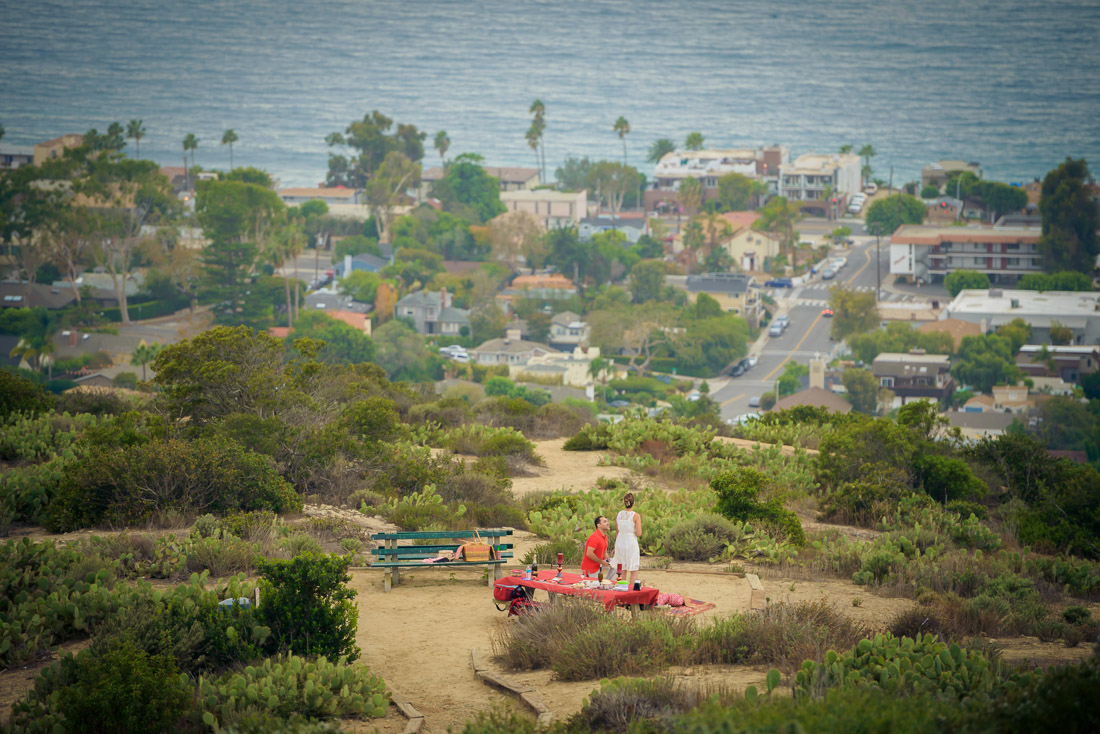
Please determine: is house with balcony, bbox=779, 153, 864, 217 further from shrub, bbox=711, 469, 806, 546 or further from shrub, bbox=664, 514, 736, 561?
shrub, bbox=664, 514, 736, 561

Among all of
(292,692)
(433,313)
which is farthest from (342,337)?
(292,692)

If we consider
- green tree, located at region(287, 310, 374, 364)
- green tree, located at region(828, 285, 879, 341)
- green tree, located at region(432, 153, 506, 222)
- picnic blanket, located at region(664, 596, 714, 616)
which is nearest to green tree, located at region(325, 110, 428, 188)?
green tree, located at region(432, 153, 506, 222)

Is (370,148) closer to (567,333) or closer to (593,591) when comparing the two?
(567,333)

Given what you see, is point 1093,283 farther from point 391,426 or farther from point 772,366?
point 391,426

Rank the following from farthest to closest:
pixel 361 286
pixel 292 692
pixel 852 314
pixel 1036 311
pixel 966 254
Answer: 1. pixel 966 254
2. pixel 361 286
3. pixel 852 314
4. pixel 1036 311
5. pixel 292 692

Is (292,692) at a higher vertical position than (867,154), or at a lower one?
lower

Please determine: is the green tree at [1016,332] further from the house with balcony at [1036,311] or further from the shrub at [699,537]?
the shrub at [699,537]
